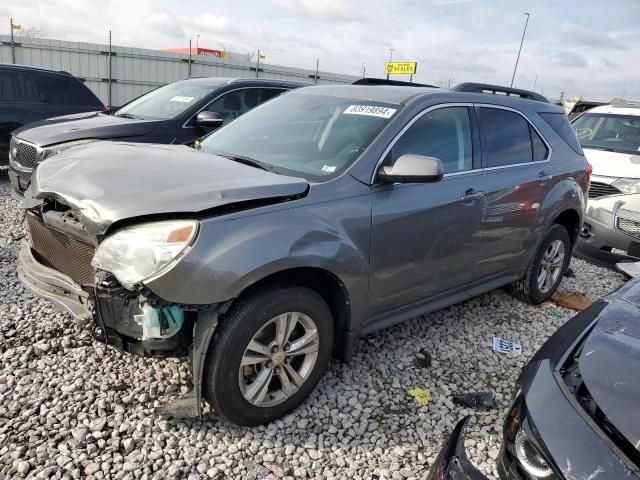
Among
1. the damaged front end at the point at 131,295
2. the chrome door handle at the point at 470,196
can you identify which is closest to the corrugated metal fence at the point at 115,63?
the damaged front end at the point at 131,295

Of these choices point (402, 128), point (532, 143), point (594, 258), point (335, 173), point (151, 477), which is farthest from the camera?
point (594, 258)

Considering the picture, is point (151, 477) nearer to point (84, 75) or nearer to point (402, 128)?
point (402, 128)

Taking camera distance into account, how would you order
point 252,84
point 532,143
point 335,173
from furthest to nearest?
point 252,84 < point 532,143 < point 335,173

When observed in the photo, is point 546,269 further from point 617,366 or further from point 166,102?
point 166,102

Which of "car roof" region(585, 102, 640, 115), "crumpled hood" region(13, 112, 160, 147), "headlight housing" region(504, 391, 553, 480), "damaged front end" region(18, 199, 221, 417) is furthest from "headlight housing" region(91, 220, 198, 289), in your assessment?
"car roof" region(585, 102, 640, 115)

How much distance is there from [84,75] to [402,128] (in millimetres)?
16015

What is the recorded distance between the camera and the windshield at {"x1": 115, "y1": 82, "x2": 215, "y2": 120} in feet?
20.5

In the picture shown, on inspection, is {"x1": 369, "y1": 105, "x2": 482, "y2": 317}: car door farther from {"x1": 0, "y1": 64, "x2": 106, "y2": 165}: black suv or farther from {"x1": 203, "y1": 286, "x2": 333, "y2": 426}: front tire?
{"x1": 0, "y1": 64, "x2": 106, "y2": 165}: black suv

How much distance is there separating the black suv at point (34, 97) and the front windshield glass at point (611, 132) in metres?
7.74

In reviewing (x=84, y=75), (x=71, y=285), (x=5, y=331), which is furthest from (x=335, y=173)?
(x=84, y=75)

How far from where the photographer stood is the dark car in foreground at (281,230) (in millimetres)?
2262

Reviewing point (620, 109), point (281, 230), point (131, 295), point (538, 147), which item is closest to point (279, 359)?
point (281, 230)

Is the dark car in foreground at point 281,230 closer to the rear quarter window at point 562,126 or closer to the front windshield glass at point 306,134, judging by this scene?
the front windshield glass at point 306,134

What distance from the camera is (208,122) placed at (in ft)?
19.0
